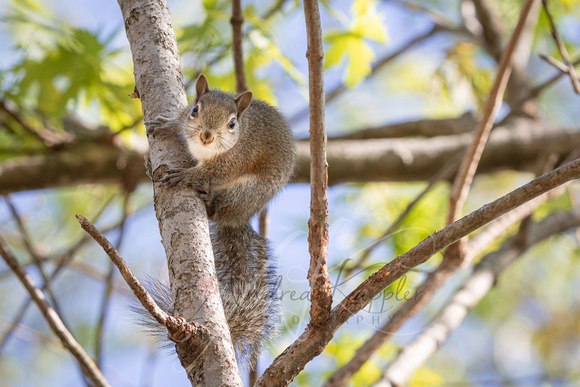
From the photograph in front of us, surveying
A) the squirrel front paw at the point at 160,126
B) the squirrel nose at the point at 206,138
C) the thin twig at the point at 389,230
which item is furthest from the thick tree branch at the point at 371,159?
the squirrel front paw at the point at 160,126

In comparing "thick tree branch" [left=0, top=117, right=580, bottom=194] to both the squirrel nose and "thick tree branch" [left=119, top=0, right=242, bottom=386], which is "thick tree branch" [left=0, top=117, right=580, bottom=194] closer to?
the squirrel nose

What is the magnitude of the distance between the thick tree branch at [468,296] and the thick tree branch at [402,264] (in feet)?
2.61

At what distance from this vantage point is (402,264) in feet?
4.25

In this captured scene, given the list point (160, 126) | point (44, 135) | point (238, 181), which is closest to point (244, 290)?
point (238, 181)

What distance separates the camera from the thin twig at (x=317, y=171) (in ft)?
4.47

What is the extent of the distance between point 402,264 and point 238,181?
130 centimetres

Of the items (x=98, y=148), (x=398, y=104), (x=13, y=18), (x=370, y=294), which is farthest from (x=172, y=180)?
(x=398, y=104)

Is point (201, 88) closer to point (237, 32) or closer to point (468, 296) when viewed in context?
point (237, 32)

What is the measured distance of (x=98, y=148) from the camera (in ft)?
10.7

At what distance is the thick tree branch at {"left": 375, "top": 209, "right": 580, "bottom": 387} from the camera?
2129 millimetres

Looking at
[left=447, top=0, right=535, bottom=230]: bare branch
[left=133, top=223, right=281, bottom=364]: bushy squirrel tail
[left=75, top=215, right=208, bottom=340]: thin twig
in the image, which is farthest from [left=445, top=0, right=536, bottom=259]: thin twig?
[left=75, top=215, right=208, bottom=340]: thin twig

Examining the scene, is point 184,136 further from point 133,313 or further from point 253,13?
point 253,13

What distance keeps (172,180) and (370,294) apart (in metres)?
0.67

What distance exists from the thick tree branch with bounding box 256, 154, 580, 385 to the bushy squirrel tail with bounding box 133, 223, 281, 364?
567 mm
